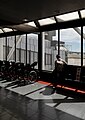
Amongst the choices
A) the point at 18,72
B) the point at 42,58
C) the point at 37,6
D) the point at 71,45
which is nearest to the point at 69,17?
the point at 71,45

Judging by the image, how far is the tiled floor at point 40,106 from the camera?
414 cm

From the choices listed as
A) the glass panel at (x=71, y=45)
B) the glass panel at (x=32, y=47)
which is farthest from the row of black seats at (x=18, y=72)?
the glass panel at (x=71, y=45)

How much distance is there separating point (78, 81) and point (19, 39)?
4977 millimetres

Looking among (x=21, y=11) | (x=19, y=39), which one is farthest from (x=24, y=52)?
(x=21, y=11)

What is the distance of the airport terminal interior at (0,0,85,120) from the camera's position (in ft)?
15.0

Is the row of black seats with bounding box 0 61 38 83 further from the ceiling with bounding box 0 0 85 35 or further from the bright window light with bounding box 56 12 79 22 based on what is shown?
the ceiling with bounding box 0 0 85 35

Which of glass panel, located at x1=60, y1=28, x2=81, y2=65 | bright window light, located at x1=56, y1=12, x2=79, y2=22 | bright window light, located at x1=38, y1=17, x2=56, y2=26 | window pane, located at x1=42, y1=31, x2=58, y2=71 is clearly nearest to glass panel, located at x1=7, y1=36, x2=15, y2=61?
window pane, located at x1=42, y1=31, x2=58, y2=71

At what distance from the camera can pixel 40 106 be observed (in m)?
4.92

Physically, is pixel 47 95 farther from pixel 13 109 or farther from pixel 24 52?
pixel 24 52

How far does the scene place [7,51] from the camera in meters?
11.8

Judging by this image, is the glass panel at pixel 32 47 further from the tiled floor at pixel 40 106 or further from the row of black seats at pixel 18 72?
the tiled floor at pixel 40 106

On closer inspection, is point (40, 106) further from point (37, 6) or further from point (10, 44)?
point (10, 44)

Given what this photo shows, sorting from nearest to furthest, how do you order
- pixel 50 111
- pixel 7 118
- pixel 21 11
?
1. pixel 7 118
2. pixel 50 111
3. pixel 21 11

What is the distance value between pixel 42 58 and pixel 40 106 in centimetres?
483
